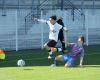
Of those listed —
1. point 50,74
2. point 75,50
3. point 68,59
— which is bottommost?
point 50,74

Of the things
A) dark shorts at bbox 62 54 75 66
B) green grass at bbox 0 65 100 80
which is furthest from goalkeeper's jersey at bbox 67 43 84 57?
green grass at bbox 0 65 100 80

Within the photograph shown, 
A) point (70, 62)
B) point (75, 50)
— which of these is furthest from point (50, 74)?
point (75, 50)

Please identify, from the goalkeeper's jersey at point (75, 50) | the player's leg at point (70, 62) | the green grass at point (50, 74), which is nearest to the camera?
the green grass at point (50, 74)

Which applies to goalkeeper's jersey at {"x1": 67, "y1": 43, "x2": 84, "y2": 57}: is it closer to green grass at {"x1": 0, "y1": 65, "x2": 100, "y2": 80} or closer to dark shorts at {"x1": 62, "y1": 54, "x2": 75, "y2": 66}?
dark shorts at {"x1": 62, "y1": 54, "x2": 75, "y2": 66}

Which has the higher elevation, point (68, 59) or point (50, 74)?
point (68, 59)

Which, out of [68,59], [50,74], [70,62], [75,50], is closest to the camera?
[50,74]

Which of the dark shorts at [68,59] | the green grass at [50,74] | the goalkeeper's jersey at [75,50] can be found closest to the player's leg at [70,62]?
the dark shorts at [68,59]

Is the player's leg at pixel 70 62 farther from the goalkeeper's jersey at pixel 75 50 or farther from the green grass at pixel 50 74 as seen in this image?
the green grass at pixel 50 74

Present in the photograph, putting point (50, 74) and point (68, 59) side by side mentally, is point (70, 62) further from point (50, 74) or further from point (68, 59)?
point (50, 74)

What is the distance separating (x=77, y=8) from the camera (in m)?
38.0

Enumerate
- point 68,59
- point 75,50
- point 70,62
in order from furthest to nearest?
point 68,59 < point 75,50 < point 70,62

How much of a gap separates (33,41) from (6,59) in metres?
7.83

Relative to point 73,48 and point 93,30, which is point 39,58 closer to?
point 73,48

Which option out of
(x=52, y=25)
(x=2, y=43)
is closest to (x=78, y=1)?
(x=2, y=43)
